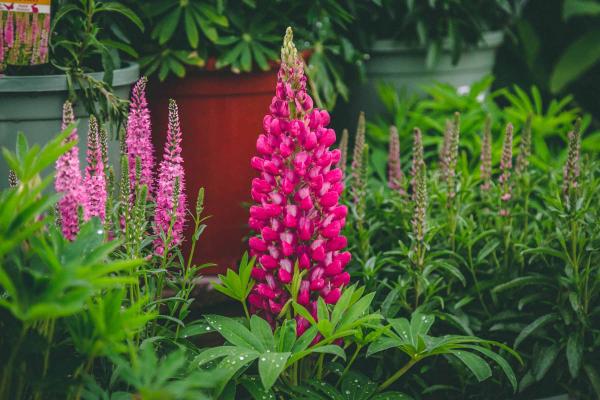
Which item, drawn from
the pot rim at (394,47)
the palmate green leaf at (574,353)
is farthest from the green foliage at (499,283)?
the pot rim at (394,47)

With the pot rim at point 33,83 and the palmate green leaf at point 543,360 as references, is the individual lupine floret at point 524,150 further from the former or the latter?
the pot rim at point 33,83

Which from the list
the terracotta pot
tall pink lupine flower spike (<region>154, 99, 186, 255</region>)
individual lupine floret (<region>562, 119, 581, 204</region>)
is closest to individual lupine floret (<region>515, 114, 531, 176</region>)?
individual lupine floret (<region>562, 119, 581, 204</region>)

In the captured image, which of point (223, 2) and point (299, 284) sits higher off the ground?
point (223, 2)

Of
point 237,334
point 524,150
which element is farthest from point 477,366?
point 524,150

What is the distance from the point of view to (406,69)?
3.84 meters

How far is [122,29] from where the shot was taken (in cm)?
267

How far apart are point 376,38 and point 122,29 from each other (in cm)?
155

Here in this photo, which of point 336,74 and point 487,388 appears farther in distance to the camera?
point 336,74

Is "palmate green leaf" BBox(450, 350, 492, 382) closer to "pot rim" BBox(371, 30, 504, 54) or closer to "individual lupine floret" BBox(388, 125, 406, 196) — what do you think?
"individual lupine floret" BBox(388, 125, 406, 196)

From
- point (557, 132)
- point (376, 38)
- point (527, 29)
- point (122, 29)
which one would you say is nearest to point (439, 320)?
point (122, 29)

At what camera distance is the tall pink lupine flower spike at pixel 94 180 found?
1642 mm

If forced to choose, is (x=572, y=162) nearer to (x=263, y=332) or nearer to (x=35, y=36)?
(x=263, y=332)

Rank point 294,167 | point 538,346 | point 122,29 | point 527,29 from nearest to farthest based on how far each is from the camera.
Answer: point 294,167 → point 538,346 → point 122,29 → point 527,29

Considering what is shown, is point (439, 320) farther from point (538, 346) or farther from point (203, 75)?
point (203, 75)
